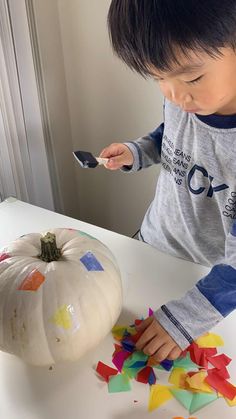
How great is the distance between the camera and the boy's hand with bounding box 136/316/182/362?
22.9 inches

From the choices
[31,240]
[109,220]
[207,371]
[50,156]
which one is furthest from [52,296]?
[109,220]

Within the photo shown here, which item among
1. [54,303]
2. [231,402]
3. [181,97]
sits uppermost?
[181,97]

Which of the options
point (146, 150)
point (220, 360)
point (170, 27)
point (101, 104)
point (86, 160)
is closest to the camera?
point (170, 27)

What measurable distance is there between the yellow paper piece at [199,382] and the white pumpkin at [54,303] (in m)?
0.12

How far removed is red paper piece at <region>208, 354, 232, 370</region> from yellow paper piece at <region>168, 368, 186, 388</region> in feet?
0.13

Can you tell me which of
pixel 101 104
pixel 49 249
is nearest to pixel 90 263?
pixel 49 249

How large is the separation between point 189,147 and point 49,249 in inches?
12.6

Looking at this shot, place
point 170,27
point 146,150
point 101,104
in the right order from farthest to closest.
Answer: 1. point 101,104
2. point 146,150
3. point 170,27

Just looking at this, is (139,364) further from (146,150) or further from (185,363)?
(146,150)

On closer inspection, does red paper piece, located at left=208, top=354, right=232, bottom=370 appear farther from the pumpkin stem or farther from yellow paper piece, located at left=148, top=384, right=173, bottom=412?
the pumpkin stem

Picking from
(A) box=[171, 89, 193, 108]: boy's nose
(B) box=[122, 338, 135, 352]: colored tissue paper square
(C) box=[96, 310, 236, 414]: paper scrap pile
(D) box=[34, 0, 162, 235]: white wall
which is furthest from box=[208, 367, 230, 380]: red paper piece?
(D) box=[34, 0, 162, 235]: white wall

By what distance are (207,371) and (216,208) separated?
0.96ft

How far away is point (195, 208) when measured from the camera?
31.1 inches

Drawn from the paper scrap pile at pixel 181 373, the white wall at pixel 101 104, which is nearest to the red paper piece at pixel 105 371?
the paper scrap pile at pixel 181 373
